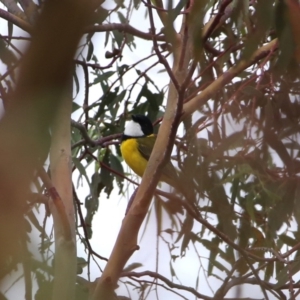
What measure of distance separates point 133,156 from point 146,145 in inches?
5.9

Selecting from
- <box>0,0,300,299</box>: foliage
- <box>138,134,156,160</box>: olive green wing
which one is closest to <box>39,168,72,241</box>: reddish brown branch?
<box>0,0,300,299</box>: foliage

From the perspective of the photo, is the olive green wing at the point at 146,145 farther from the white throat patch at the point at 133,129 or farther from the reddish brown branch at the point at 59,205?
the reddish brown branch at the point at 59,205

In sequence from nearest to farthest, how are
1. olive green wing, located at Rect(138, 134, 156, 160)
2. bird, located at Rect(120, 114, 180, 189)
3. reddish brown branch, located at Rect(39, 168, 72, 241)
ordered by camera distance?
reddish brown branch, located at Rect(39, 168, 72, 241) < bird, located at Rect(120, 114, 180, 189) < olive green wing, located at Rect(138, 134, 156, 160)

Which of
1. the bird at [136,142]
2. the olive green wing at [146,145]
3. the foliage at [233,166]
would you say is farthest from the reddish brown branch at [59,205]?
the olive green wing at [146,145]

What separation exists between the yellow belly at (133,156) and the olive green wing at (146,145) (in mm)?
26

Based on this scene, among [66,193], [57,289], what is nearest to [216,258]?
[66,193]

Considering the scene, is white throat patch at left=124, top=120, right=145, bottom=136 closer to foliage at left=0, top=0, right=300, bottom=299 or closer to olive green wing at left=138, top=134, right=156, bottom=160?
olive green wing at left=138, top=134, right=156, bottom=160

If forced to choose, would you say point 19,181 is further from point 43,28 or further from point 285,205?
point 285,205

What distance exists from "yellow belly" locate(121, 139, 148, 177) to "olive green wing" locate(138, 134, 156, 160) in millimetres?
26

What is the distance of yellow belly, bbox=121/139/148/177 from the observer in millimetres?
2523

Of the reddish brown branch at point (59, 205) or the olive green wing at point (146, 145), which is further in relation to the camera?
the olive green wing at point (146, 145)

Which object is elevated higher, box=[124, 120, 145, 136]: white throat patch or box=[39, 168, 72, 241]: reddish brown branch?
box=[124, 120, 145, 136]: white throat patch

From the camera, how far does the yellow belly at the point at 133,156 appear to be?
2523 mm

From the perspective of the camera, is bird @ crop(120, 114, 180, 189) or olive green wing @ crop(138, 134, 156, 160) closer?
bird @ crop(120, 114, 180, 189)
